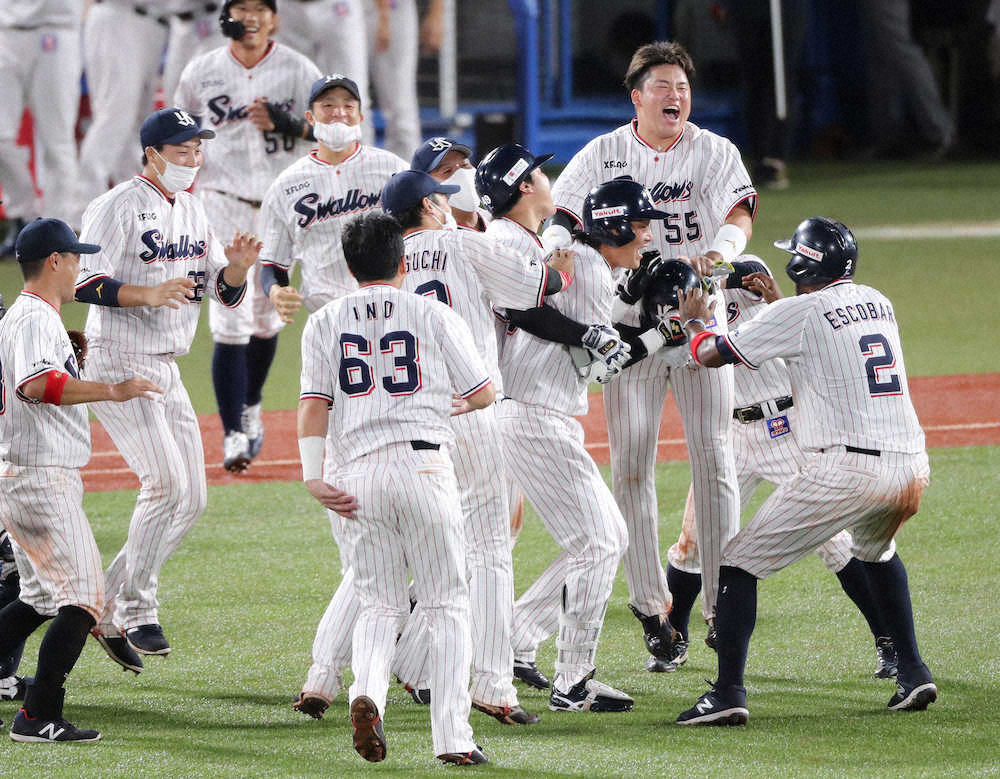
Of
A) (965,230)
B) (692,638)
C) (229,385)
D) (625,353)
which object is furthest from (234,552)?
(965,230)

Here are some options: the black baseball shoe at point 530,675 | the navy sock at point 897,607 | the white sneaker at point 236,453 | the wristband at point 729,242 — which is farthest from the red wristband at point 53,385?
the white sneaker at point 236,453

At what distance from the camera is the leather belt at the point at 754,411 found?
6297 millimetres

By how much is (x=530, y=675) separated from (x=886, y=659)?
121 cm

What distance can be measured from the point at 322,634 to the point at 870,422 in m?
1.78

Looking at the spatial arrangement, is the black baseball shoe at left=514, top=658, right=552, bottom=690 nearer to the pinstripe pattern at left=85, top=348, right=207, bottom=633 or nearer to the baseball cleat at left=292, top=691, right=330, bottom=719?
the baseball cleat at left=292, top=691, right=330, bottom=719

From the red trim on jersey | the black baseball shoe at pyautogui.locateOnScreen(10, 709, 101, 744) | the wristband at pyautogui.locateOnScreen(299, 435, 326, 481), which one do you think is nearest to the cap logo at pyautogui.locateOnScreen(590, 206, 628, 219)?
the red trim on jersey

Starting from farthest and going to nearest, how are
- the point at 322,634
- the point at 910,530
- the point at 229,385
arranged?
the point at 229,385 < the point at 910,530 < the point at 322,634

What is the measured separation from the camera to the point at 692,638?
20.6 feet

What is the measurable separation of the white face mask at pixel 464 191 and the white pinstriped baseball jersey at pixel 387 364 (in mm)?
1307

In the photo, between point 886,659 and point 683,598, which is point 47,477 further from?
point 886,659

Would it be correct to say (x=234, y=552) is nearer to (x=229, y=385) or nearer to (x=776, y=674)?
(x=229, y=385)

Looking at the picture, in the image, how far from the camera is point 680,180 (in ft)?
20.4

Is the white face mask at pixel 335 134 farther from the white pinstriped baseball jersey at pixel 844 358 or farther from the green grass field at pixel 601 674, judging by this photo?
the white pinstriped baseball jersey at pixel 844 358

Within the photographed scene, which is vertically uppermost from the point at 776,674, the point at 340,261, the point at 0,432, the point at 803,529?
the point at 340,261
